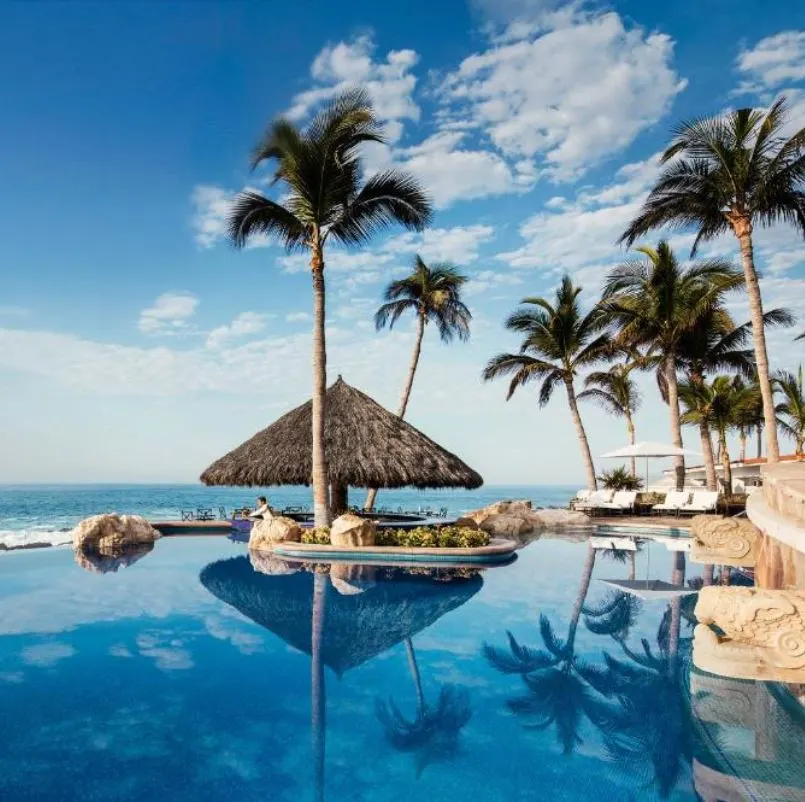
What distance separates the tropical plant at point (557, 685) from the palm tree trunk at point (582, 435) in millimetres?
17262

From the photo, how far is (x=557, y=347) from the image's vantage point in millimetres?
24531

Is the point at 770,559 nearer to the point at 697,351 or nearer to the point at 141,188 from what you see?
the point at 141,188

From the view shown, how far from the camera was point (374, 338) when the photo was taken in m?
25.1

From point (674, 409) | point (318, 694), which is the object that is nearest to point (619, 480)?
point (674, 409)

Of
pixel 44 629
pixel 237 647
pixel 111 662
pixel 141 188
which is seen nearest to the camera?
pixel 111 662

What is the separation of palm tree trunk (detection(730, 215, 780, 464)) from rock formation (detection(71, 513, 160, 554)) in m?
16.1

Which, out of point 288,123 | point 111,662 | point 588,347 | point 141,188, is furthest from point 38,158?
point 588,347

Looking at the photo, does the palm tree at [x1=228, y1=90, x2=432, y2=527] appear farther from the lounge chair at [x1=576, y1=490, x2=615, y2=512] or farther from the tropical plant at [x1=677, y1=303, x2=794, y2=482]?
the tropical plant at [x1=677, y1=303, x2=794, y2=482]

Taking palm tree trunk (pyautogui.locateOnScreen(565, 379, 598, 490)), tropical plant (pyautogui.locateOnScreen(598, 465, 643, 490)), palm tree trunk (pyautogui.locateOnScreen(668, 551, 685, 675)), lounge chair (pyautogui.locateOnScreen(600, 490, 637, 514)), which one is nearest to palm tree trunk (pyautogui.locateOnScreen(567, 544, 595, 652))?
palm tree trunk (pyautogui.locateOnScreen(668, 551, 685, 675))

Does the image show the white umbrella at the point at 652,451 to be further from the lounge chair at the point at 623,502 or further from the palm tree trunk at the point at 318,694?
the palm tree trunk at the point at 318,694

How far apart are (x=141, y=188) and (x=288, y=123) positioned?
4.27 metres

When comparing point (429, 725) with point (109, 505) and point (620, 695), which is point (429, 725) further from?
point (109, 505)

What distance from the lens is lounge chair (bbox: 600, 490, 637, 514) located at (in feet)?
72.0

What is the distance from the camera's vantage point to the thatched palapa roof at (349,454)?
54.9ft
